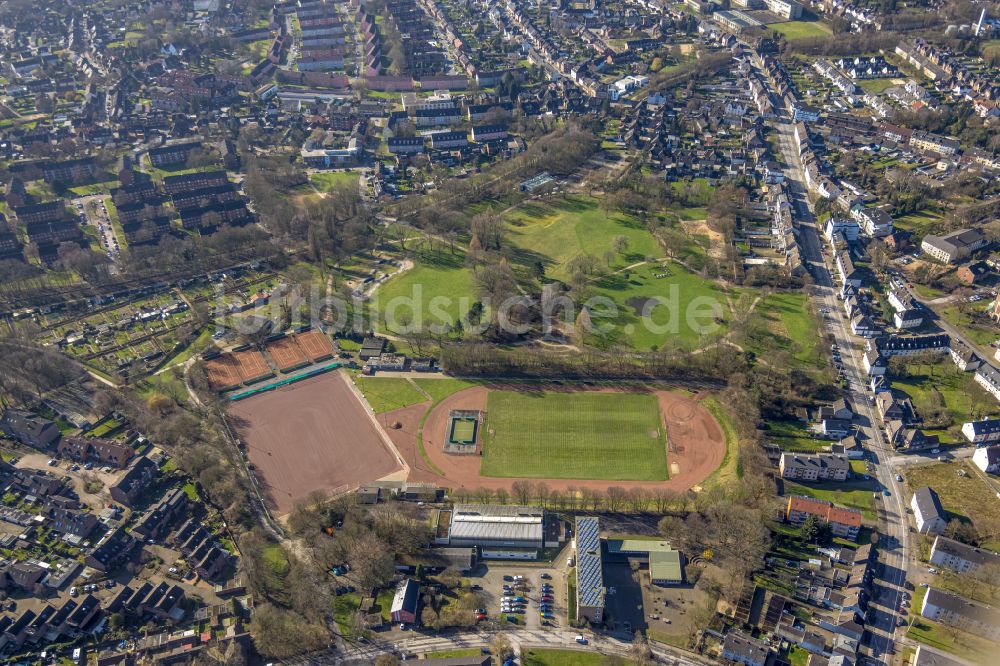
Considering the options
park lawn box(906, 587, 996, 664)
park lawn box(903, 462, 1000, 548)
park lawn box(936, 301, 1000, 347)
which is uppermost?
park lawn box(936, 301, 1000, 347)

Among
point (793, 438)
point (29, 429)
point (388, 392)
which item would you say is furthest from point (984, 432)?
point (29, 429)

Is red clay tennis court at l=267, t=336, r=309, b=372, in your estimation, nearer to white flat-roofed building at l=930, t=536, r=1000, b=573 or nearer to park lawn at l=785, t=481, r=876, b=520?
park lawn at l=785, t=481, r=876, b=520

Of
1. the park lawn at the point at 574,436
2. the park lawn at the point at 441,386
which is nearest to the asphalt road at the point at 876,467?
the park lawn at the point at 574,436

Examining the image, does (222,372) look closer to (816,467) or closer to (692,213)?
(816,467)

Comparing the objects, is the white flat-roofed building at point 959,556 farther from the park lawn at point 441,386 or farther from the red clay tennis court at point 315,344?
the red clay tennis court at point 315,344

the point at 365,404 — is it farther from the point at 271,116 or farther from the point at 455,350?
the point at 271,116

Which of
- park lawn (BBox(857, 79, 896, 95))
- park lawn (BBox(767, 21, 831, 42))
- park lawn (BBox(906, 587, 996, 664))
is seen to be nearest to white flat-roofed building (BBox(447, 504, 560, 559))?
park lawn (BBox(906, 587, 996, 664))
